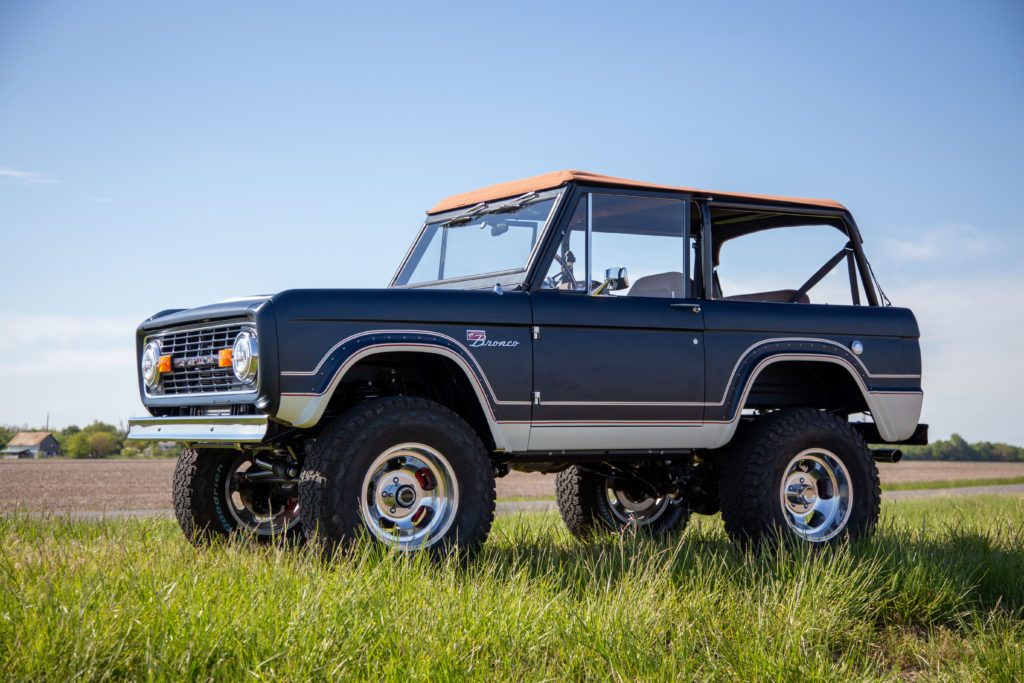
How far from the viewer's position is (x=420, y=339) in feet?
16.2

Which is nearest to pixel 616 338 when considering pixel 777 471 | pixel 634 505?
pixel 777 471

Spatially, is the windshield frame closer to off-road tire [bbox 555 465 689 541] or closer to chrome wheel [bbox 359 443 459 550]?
chrome wheel [bbox 359 443 459 550]

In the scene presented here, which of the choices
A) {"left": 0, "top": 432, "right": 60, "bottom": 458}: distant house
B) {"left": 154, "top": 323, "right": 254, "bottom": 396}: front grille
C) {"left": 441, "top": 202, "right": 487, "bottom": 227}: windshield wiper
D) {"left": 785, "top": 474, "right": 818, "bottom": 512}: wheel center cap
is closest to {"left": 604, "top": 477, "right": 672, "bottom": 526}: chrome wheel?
{"left": 785, "top": 474, "right": 818, "bottom": 512}: wheel center cap

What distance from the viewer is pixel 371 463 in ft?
15.6

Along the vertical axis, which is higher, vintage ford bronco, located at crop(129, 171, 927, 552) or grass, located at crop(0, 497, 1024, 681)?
vintage ford bronco, located at crop(129, 171, 927, 552)

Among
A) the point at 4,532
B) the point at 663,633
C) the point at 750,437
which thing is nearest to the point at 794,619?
the point at 663,633

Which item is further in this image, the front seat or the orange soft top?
the front seat

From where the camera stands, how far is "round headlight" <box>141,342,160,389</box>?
5.59 meters

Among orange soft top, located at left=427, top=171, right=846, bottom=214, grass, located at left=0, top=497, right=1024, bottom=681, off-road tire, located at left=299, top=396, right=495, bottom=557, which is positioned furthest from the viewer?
orange soft top, located at left=427, top=171, right=846, bottom=214

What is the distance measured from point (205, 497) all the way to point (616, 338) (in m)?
2.75

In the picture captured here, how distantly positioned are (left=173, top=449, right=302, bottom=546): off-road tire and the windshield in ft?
5.60

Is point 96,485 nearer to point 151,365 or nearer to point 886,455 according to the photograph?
point 151,365

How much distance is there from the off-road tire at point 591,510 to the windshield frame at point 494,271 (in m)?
2.13

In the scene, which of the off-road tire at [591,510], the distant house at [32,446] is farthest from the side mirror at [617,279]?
the distant house at [32,446]
